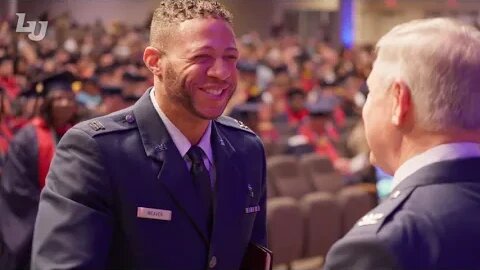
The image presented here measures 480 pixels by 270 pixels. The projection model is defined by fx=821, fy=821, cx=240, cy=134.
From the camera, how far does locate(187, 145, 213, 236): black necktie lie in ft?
7.12

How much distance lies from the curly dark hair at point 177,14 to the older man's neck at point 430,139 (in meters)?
0.80

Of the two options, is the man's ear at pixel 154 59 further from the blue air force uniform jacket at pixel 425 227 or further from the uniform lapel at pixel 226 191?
the blue air force uniform jacket at pixel 425 227

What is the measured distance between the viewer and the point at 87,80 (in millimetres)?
9688

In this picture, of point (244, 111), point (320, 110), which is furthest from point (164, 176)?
point (320, 110)

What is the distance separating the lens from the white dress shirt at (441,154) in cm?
149

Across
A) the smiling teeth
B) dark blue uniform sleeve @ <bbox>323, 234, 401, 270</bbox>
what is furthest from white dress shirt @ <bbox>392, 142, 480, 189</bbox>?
the smiling teeth

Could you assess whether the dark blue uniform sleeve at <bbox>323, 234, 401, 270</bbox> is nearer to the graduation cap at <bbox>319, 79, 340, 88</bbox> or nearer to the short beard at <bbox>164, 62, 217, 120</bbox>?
the short beard at <bbox>164, 62, 217, 120</bbox>

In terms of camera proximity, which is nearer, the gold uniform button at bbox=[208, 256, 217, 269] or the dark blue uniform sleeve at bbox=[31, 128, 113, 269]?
the dark blue uniform sleeve at bbox=[31, 128, 113, 269]

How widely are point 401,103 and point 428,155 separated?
0.11m

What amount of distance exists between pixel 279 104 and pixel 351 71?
4621mm

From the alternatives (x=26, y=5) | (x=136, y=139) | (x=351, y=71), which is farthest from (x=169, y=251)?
(x=351, y=71)

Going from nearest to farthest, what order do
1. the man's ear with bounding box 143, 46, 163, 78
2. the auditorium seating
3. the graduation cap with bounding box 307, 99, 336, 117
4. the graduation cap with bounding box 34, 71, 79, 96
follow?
the man's ear with bounding box 143, 46, 163, 78 → the graduation cap with bounding box 34, 71, 79, 96 → the auditorium seating → the graduation cap with bounding box 307, 99, 336, 117

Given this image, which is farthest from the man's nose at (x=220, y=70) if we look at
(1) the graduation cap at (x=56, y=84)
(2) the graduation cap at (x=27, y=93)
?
(2) the graduation cap at (x=27, y=93)

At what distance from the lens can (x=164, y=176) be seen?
2111mm
